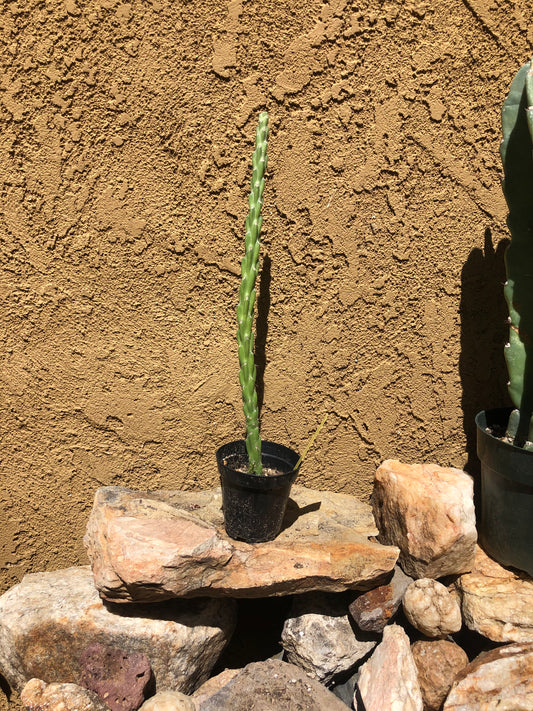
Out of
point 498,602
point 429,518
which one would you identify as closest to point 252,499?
point 429,518

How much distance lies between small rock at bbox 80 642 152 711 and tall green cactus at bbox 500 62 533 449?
4.04 feet

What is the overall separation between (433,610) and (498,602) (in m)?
0.20

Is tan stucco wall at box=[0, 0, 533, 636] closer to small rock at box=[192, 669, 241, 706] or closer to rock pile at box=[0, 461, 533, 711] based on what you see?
rock pile at box=[0, 461, 533, 711]

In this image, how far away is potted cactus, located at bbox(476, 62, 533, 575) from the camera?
1.67m

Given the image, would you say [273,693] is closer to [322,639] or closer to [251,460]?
[322,639]

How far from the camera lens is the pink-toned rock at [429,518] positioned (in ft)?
5.57

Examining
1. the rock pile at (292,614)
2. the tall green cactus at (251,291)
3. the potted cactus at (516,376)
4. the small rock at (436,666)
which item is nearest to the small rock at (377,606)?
the rock pile at (292,614)

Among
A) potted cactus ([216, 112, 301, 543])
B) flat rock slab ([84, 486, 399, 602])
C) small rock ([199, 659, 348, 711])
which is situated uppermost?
potted cactus ([216, 112, 301, 543])

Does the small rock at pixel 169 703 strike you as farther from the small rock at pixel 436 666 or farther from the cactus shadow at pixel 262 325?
the cactus shadow at pixel 262 325

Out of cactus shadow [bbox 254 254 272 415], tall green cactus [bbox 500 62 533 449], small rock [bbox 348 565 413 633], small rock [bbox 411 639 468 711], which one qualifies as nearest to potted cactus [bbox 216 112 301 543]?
cactus shadow [bbox 254 254 272 415]

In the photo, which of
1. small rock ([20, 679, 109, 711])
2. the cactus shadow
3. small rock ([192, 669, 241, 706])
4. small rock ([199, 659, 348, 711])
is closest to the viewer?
small rock ([20, 679, 109, 711])

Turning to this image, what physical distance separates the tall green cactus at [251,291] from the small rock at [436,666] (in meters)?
0.68

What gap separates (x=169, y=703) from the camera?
1457 millimetres

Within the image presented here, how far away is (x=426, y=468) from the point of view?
185 cm
